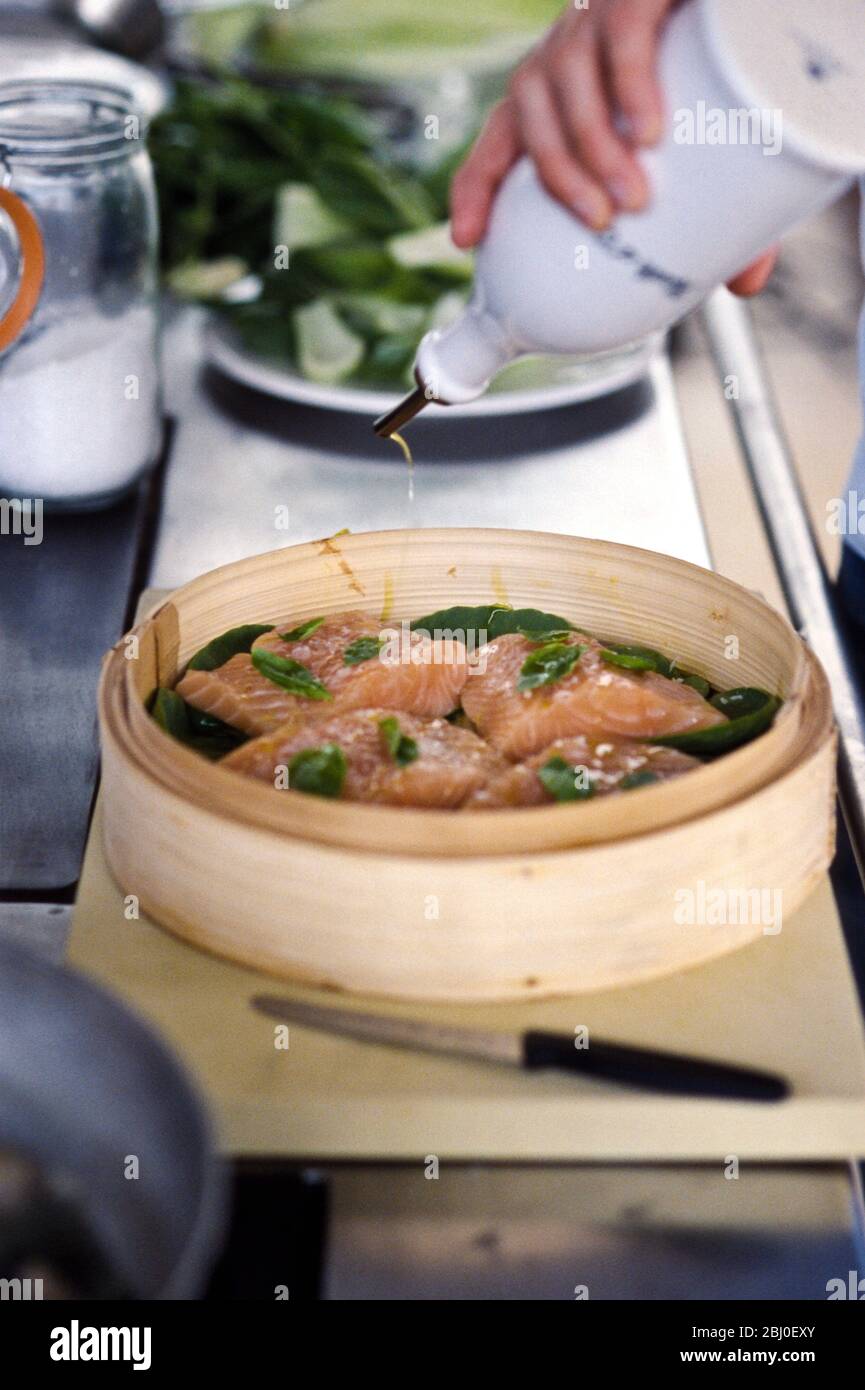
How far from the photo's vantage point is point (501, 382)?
7.59 feet

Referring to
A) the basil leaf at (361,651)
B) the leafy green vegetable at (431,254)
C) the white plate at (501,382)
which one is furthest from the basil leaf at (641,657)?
the leafy green vegetable at (431,254)

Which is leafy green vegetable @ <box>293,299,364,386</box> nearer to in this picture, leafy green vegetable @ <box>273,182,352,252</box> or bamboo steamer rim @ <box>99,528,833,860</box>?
leafy green vegetable @ <box>273,182,352,252</box>

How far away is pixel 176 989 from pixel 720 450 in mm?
1485

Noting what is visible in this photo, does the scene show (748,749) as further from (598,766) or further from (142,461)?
(142,461)

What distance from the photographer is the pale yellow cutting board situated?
999 millimetres

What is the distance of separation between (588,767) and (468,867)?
258 millimetres

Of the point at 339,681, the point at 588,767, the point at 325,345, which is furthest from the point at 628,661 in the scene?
the point at 325,345

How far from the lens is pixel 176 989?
1.09m

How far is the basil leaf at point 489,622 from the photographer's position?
1490mm

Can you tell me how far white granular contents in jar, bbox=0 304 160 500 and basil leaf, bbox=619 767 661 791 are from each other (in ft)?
3.48

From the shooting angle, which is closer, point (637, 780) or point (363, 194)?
point (637, 780)

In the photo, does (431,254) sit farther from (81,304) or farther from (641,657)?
(641,657)
